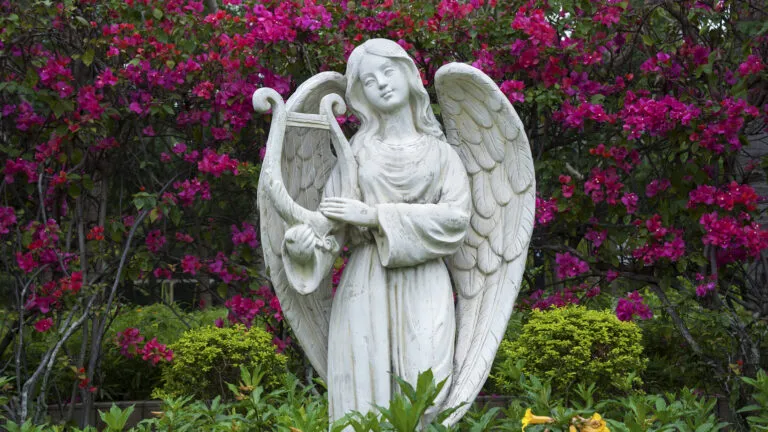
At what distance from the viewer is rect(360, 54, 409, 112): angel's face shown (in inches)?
161

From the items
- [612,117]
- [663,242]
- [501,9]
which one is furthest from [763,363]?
[501,9]

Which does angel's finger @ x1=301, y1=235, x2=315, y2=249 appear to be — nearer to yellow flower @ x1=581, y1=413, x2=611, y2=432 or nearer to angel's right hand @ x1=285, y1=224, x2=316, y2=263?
angel's right hand @ x1=285, y1=224, x2=316, y2=263

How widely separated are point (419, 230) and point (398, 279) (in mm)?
229

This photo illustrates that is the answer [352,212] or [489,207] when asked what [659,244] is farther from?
[352,212]

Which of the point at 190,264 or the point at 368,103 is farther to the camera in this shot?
the point at 190,264

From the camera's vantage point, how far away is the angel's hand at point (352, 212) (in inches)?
155

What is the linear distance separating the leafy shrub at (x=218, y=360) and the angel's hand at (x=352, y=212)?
210 centimetres

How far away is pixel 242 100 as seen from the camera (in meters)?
6.21

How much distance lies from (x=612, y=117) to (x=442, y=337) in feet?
8.21

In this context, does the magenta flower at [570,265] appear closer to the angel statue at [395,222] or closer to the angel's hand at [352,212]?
the angel statue at [395,222]

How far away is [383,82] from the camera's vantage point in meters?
4.07

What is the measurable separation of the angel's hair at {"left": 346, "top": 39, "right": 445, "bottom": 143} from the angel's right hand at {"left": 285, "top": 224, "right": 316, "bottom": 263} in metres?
0.49

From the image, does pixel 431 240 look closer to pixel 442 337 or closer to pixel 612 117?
pixel 442 337

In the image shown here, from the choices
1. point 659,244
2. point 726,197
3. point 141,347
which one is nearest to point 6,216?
point 141,347
